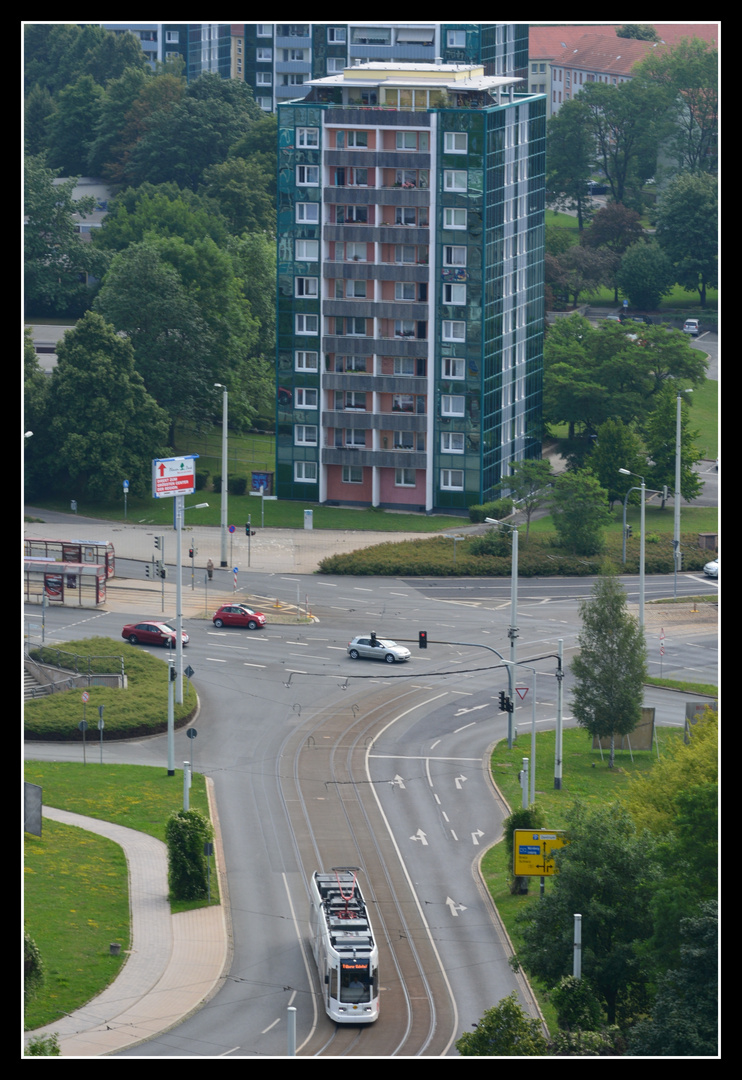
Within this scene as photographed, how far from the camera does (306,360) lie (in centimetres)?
12925

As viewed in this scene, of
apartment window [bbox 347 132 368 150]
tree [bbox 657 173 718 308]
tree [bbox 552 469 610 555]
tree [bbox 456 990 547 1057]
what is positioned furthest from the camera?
tree [bbox 657 173 718 308]

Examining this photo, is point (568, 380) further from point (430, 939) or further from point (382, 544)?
point (430, 939)

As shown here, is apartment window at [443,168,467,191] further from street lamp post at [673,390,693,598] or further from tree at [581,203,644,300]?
tree at [581,203,644,300]

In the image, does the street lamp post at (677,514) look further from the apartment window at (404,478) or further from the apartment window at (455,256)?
the apartment window at (404,478)

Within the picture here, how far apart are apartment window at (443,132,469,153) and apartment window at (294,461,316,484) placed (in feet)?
79.4

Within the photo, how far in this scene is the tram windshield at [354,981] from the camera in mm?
57531

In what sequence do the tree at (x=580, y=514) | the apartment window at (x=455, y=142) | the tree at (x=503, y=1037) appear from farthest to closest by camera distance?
the apartment window at (x=455, y=142)
the tree at (x=580, y=514)
the tree at (x=503, y=1037)

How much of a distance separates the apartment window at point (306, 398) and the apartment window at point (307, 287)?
6.73m

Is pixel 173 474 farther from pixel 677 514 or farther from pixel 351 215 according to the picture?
pixel 677 514

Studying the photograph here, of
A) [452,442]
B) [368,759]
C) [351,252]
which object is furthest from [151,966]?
[351,252]

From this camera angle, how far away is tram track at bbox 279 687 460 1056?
187 ft

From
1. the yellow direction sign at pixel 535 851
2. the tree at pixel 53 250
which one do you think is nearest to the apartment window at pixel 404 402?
the tree at pixel 53 250

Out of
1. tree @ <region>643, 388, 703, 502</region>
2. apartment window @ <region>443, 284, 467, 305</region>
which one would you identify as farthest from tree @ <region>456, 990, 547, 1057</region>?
tree @ <region>643, 388, 703, 502</region>

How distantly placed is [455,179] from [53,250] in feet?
172
